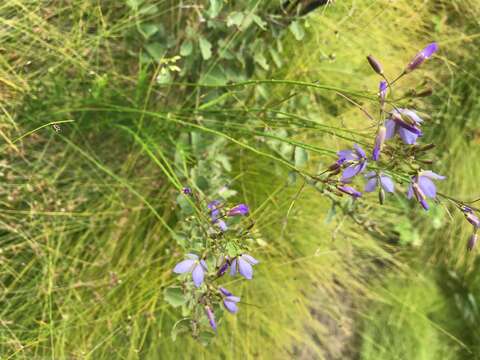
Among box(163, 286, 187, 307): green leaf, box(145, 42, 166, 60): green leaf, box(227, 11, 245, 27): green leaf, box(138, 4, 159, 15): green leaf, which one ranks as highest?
box(227, 11, 245, 27): green leaf

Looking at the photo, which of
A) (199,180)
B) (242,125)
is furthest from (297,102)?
(199,180)

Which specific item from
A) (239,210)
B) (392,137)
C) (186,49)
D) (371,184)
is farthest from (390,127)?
(186,49)

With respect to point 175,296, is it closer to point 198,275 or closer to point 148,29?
point 198,275

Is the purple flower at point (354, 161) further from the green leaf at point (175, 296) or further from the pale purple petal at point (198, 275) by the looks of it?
the green leaf at point (175, 296)

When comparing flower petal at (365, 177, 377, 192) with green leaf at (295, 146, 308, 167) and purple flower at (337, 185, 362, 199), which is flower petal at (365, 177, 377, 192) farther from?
green leaf at (295, 146, 308, 167)

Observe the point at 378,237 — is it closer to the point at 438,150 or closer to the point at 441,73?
the point at 438,150

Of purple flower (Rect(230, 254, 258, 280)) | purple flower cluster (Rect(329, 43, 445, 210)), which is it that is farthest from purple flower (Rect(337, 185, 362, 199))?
purple flower (Rect(230, 254, 258, 280))
